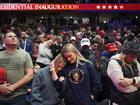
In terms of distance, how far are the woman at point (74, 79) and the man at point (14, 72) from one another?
0.46 m

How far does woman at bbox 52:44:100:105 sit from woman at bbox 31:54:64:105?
0.07 metres

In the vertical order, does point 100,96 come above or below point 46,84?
below

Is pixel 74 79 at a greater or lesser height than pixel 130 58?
lesser

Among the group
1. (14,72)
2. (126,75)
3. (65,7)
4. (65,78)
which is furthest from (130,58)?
(65,7)

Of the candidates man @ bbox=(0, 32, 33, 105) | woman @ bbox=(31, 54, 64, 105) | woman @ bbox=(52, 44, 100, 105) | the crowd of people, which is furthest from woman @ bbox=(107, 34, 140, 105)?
man @ bbox=(0, 32, 33, 105)

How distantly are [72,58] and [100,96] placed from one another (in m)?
1.54

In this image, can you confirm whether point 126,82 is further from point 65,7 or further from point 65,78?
point 65,7

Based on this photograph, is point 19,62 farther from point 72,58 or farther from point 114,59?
point 114,59

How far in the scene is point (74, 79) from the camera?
5.43 metres

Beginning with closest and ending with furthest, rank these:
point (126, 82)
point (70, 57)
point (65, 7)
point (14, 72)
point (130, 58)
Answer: point (126, 82) → point (130, 58) → point (70, 57) → point (14, 72) → point (65, 7)

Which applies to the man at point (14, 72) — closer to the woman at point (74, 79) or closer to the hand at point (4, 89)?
the hand at point (4, 89)

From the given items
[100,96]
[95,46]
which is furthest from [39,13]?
[100,96]

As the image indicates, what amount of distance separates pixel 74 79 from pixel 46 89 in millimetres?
363

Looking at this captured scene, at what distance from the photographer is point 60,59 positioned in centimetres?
546
